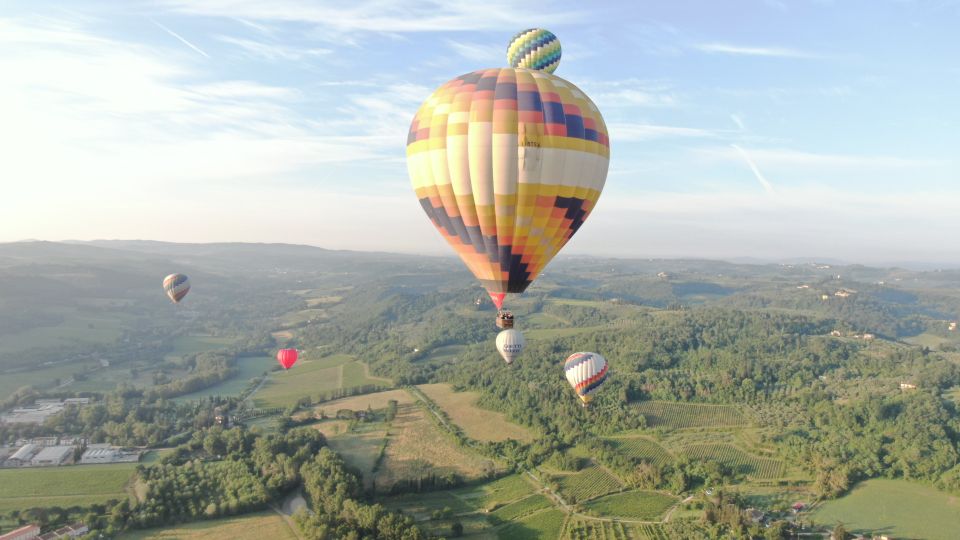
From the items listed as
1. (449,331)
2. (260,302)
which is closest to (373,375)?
(449,331)

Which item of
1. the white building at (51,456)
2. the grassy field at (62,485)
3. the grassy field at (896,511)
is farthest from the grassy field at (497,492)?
the white building at (51,456)

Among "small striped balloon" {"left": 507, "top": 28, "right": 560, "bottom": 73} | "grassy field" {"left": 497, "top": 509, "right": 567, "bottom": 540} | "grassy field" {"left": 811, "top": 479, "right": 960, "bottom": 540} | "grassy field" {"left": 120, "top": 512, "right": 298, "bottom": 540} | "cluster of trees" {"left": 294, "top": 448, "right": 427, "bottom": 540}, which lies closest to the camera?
"small striped balloon" {"left": 507, "top": 28, "right": 560, "bottom": 73}

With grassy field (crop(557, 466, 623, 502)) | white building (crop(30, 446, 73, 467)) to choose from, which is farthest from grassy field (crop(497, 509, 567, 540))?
white building (crop(30, 446, 73, 467))

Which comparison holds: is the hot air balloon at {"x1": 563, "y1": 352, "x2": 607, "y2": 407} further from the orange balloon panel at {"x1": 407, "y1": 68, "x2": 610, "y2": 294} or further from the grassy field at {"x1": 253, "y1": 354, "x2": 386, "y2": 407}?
the grassy field at {"x1": 253, "y1": 354, "x2": 386, "y2": 407}

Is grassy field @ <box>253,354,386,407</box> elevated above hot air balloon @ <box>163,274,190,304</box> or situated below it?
below

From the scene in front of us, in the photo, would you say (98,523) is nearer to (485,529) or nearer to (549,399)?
(485,529)

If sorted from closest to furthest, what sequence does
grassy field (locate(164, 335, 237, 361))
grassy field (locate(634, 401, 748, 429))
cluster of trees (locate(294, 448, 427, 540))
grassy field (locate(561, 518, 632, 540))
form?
cluster of trees (locate(294, 448, 427, 540)) → grassy field (locate(561, 518, 632, 540)) → grassy field (locate(634, 401, 748, 429)) → grassy field (locate(164, 335, 237, 361))
